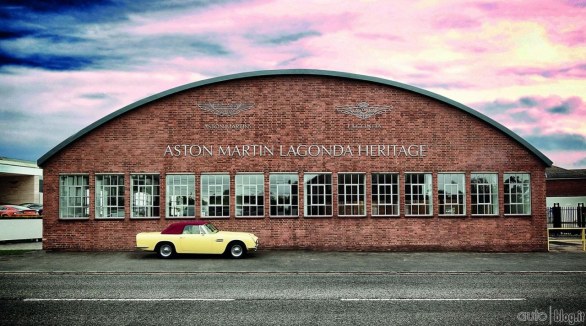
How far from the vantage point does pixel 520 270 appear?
15.1m

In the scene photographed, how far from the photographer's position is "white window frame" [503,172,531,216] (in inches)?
834

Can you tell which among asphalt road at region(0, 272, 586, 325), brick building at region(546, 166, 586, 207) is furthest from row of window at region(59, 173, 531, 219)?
brick building at region(546, 166, 586, 207)

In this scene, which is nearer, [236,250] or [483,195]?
[236,250]

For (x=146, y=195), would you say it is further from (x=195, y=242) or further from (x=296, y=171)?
(x=296, y=171)

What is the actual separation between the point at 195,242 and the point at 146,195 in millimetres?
4357

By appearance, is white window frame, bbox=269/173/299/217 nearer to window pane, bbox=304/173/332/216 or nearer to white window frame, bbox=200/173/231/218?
window pane, bbox=304/173/332/216

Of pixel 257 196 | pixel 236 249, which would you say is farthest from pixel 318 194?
pixel 236 249

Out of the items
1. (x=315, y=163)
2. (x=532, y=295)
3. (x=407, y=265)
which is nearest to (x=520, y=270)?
(x=407, y=265)

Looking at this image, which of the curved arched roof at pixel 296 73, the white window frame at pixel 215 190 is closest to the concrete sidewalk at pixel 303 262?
the white window frame at pixel 215 190

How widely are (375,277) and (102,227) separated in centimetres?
1223

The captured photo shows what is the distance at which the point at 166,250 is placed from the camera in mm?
18000

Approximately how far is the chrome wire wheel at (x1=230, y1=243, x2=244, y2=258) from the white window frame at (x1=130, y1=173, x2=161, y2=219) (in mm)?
4551

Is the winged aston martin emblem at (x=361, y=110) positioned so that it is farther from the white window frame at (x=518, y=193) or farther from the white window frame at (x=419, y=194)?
the white window frame at (x=518, y=193)

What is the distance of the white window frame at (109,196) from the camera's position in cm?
2089
